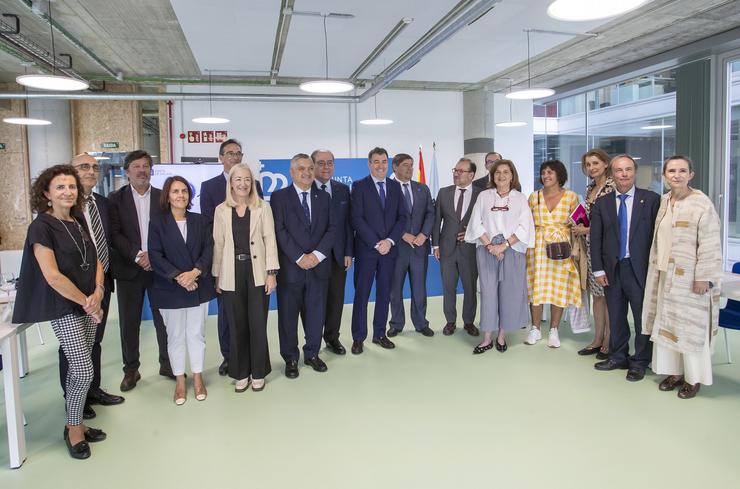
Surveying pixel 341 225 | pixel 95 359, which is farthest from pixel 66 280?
pixel 341 225

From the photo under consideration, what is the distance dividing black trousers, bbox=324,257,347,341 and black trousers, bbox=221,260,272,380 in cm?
79

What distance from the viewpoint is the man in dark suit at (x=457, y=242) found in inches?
195

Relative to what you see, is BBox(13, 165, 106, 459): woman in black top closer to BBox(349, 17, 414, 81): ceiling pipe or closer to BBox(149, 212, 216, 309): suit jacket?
BBox(149, 212, 216, 309): suit jacket

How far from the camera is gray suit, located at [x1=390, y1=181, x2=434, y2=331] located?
4852mm

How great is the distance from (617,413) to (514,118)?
346 inches

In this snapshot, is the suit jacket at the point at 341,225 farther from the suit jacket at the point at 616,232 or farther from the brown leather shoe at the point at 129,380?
the suit jacket at the point at 616,232

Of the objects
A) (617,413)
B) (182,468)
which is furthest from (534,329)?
(182,468)

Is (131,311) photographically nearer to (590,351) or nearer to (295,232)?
(295,232)

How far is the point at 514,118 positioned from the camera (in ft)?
36.2

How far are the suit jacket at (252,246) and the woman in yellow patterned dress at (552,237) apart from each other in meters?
2.33

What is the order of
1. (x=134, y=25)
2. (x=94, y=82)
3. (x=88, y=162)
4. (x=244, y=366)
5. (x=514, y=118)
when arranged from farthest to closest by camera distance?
1. (x=514, y=118)
2. (x=94, y=82)
3. (x=134, y=25)
4. (x=244, y=366)
5. (x=88, y=162)

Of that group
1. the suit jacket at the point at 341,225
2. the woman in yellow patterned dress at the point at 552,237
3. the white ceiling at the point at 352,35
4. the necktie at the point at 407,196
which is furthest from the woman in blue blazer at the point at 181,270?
the white ceiling at the point at 352,35

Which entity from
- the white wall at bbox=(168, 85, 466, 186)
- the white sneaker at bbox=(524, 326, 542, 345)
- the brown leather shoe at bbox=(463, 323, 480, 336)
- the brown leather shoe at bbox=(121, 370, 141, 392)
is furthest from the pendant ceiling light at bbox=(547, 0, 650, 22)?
the white wall at bbox=(168, 85, 466, 186)

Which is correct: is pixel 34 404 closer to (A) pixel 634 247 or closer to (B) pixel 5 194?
(A) pixel 634 247
